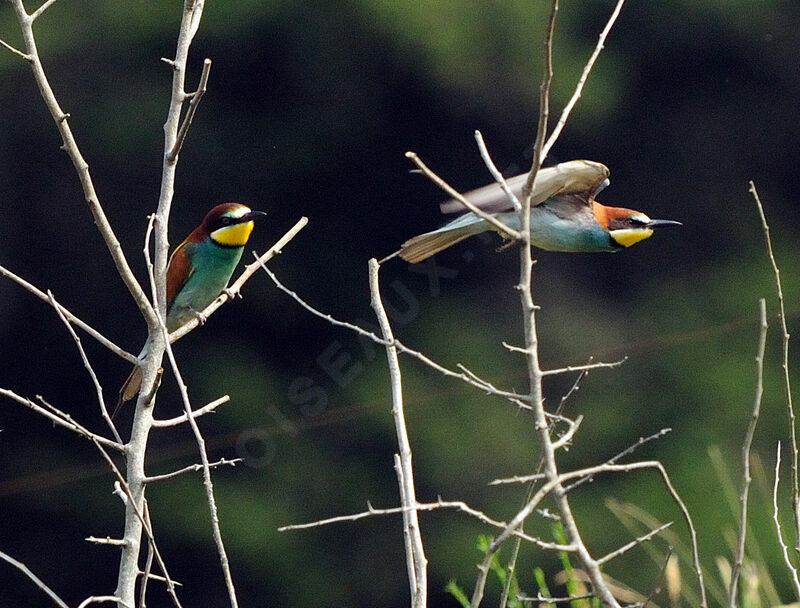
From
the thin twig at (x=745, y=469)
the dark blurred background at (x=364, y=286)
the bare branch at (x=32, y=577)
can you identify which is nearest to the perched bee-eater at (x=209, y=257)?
the bare branch at (x=32, y=577)

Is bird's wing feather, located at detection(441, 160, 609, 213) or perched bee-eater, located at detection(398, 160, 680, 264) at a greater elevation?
bird's wing feather, located at detection(441, 160, 609, 213)

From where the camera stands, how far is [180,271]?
258 cm

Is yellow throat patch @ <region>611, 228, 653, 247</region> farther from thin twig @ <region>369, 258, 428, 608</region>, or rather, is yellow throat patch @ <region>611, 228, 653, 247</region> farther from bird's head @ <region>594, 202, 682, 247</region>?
thin twig @ <region>369, 258, 428, 608</region>

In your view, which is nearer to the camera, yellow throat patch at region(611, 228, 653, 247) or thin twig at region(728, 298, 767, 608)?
thin twig at region(728, 298, 767, 608)

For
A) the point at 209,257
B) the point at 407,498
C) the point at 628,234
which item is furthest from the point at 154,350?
the point at 209,257

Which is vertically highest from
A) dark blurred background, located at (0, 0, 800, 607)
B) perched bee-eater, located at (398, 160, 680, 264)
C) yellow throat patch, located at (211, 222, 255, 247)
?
perched bee-eater, located at (398, 160, 680, 264)

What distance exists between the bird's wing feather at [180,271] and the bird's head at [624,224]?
33.7 inches

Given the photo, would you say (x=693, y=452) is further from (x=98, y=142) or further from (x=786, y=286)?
(x=98, y=142)

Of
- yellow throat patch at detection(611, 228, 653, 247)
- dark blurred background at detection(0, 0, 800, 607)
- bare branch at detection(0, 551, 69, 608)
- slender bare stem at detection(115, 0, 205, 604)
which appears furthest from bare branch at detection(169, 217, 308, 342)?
dark blurred background at detection(0, 0, 800, 607)

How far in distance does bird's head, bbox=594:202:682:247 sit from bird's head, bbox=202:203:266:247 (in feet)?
2.41

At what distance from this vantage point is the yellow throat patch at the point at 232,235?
100 inches

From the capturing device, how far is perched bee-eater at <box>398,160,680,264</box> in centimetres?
195

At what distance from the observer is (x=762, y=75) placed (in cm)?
594

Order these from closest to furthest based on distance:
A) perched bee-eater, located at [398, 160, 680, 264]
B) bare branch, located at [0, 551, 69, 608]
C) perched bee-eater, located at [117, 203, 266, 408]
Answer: bare branch, located at [0, 551, 69, 608]
perched bee-eater, located at [398, 160, 680, 264]
perched bee-eater, located at [117, 203, 266, 408]
